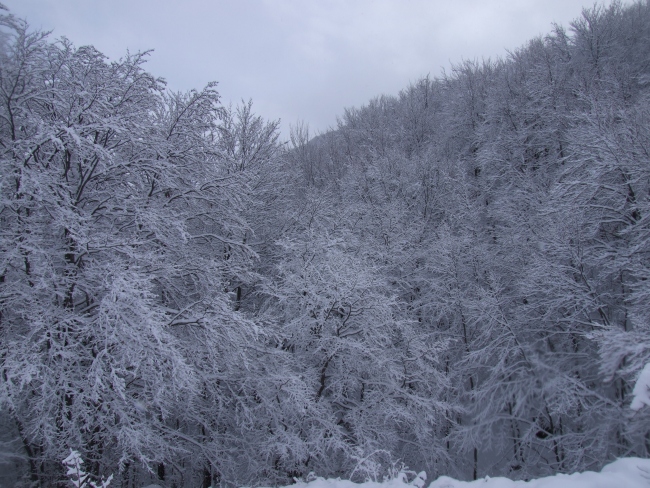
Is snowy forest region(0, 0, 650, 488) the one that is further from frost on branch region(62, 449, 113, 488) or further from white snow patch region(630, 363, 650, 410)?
frost on branch region(62, 449, 113, 488)

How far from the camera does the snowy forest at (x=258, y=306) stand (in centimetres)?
638

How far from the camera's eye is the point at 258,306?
511 inches

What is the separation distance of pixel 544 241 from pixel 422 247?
554 cm

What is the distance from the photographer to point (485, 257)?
1327cm

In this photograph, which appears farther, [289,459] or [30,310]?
[289,459]

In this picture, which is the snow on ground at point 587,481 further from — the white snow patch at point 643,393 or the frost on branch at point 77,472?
the frost on branch at point 77,472

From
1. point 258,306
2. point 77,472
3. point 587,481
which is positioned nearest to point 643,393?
point 587,481

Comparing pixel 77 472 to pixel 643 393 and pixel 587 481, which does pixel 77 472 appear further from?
pixel 643 393

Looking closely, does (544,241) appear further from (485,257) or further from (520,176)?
(520,176)

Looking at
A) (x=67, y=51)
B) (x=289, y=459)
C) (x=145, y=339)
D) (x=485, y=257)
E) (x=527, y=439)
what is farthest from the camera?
(x=485, y=257)

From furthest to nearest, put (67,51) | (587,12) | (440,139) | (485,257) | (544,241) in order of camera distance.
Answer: (440,139)
(587,12)
(485,257)
(544,241)
(67,51)

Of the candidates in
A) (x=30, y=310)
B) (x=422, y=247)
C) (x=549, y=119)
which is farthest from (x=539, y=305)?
(x=30, y=310)

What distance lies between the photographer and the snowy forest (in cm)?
638

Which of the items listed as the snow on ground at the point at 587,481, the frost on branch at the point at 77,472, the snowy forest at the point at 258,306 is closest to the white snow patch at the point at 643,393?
the snowy forest at the point at 258,306
